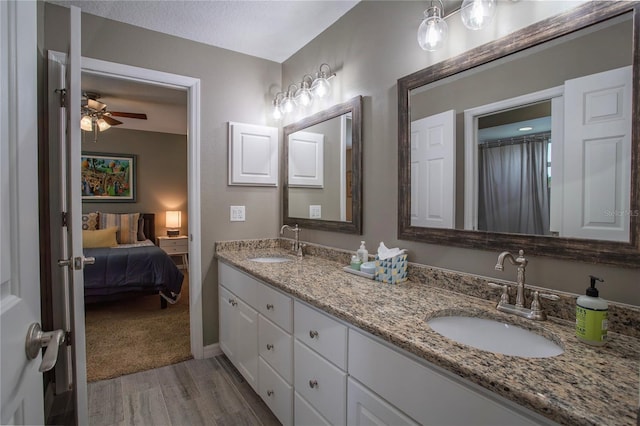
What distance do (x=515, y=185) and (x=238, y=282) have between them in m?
1.66

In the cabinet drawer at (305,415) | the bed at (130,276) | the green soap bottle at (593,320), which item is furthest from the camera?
the bed at (130,276)

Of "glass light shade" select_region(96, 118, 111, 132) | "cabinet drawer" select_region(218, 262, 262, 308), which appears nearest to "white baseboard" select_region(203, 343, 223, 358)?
"cabinet drawer" select_region(218, 262, 262, 308)

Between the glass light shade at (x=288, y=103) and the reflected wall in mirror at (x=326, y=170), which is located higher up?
the glass light shade at (x=288, y=103)

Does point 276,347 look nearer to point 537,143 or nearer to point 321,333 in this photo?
point 321,333

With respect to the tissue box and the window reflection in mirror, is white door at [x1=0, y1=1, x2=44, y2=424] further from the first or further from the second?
the window reflection in mirror

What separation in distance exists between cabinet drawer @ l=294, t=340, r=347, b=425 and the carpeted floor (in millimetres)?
1438

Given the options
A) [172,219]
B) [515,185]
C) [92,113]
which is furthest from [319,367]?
[172,219]

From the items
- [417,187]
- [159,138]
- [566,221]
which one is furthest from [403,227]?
[159,138]

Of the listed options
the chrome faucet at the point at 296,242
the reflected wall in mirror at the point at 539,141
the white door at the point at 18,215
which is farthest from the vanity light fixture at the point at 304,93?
the white door at the point at 18,215

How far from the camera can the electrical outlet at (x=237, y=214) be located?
263 centimetres

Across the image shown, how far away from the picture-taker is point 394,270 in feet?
5.24

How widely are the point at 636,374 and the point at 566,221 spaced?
0.51m

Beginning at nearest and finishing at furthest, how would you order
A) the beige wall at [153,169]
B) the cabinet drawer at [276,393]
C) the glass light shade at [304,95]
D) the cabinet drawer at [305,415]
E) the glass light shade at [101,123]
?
the cabinet drawer at [305,415] → the cabinet drawer at [276,393] → the glass light shade at [304,95] → the glass light shade at [101,123] → the beige wall at [153,169]

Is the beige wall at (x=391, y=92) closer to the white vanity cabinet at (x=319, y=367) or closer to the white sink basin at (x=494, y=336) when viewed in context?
the white sink basin at (x=494, y=336)
